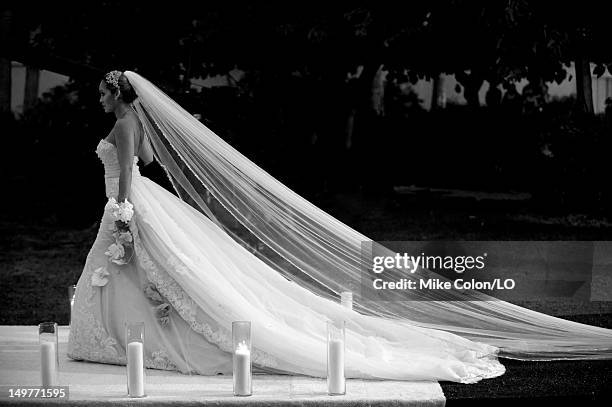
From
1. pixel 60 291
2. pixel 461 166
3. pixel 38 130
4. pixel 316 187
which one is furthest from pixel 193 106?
pixel 461 166

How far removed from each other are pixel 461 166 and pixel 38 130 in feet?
16.8

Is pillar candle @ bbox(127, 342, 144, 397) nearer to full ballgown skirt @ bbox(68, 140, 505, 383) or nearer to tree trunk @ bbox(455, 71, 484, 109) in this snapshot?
full ballgown skirt @ bbox(68, 140, 505, 383)

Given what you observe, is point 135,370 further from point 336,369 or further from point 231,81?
point 231,81

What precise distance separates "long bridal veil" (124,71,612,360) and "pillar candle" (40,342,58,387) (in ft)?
3.98

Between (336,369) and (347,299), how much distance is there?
1.06 metres

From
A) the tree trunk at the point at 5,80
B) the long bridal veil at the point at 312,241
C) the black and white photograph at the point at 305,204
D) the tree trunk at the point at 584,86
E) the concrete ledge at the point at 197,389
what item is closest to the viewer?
the concrete ledge at the point at 197,389

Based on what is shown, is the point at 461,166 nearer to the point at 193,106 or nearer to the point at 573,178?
the point at 573,178

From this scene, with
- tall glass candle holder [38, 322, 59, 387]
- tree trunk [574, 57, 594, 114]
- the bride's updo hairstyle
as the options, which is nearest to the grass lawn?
tree trunk [574, 57, 594, 114]

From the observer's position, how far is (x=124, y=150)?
211 inches

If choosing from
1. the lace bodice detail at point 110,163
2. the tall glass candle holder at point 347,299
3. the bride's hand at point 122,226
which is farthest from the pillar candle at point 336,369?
the lace bodice detail at point 110,163

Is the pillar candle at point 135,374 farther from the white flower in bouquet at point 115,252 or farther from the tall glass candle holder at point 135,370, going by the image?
the white flower in bouquet at point 115,252

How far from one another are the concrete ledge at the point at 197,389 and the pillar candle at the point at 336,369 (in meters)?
0.05

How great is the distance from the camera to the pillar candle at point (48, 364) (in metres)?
4.78

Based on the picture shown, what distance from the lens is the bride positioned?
17.1ft
